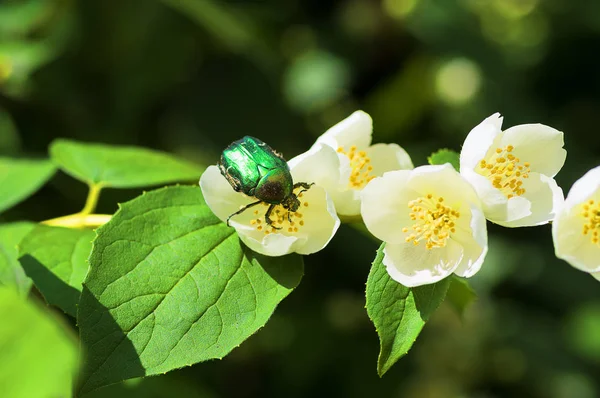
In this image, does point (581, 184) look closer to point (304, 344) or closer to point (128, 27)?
point (304, 344)

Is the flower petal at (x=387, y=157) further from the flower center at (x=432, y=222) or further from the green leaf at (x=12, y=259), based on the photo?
the green leaf at (x=12, y=259)

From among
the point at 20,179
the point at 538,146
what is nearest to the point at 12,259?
the point at 20,179

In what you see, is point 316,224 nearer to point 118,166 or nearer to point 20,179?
point 118,166

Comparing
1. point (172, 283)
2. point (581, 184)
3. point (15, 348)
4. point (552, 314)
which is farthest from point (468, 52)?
point (15, 348)

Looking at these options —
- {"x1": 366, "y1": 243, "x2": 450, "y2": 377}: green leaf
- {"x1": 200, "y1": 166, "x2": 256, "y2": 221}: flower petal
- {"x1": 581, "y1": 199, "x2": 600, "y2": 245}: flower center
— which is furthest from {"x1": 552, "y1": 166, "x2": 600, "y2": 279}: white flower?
{"x1": 200, "y1": 166, "x2": 256, "y2": 221}: flower petal

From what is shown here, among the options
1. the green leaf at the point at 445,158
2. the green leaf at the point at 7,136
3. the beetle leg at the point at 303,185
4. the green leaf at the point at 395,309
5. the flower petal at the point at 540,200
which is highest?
the beetle leg at the point at 303,185

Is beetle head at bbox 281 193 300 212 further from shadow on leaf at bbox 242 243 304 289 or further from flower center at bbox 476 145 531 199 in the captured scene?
flower center at bbox 476 145 531 199

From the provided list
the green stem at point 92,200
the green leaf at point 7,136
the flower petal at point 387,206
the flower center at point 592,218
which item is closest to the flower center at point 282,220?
the flower petal at point 387,206
